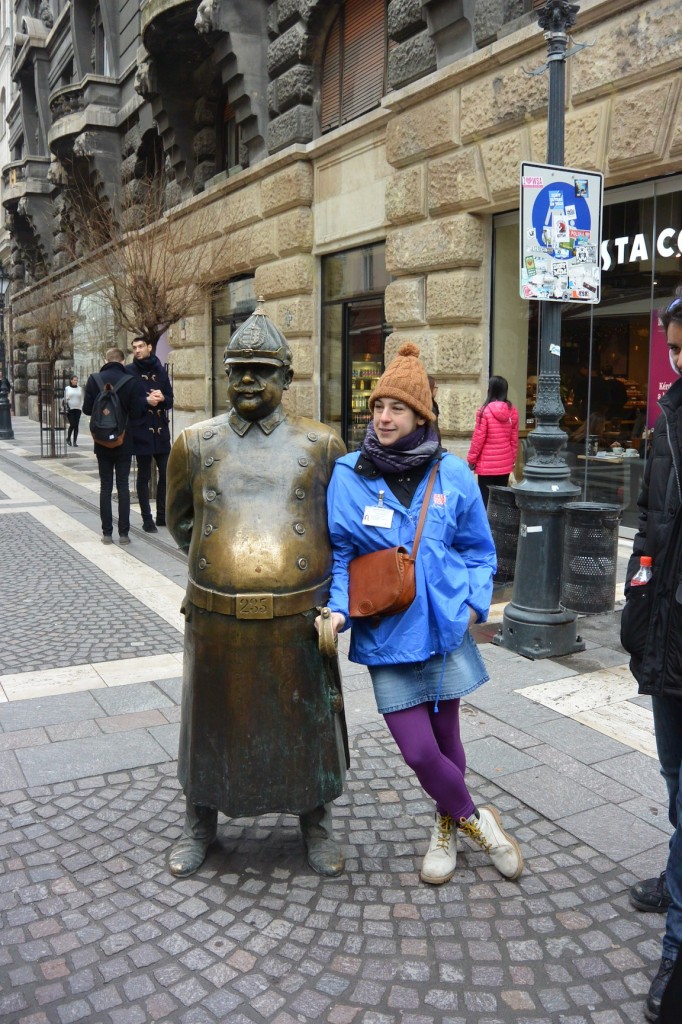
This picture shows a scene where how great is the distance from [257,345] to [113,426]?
21.4 ft

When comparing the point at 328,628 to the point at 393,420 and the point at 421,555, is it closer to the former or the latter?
the point at 421,555

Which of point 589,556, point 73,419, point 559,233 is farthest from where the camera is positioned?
point 73,419

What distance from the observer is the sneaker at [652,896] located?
9.47ft

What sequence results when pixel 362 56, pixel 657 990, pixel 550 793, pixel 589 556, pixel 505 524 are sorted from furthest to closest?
pixel 362 56 < pixel 505 524 < pixel 589 556 < pixel 550 793 < pixel 657 990

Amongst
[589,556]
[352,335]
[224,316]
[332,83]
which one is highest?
[332,83]

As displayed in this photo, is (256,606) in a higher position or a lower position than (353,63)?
lower

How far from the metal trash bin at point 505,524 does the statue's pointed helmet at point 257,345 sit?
14.7 feet

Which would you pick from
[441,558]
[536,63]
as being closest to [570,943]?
[441,558]

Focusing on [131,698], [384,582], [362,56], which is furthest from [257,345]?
[362,56]

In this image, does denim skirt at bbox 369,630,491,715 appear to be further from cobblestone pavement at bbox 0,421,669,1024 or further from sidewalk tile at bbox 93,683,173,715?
sidewalk tile at bbox 93,683,173,715

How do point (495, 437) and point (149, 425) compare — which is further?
point (149, 425)

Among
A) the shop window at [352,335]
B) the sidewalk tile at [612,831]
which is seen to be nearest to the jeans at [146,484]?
the shop window at [352,335]

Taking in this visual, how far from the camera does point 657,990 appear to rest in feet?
7.99

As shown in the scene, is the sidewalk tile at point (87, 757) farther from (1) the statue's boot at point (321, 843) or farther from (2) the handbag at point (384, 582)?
(2) the handbag at point (384, 582)
